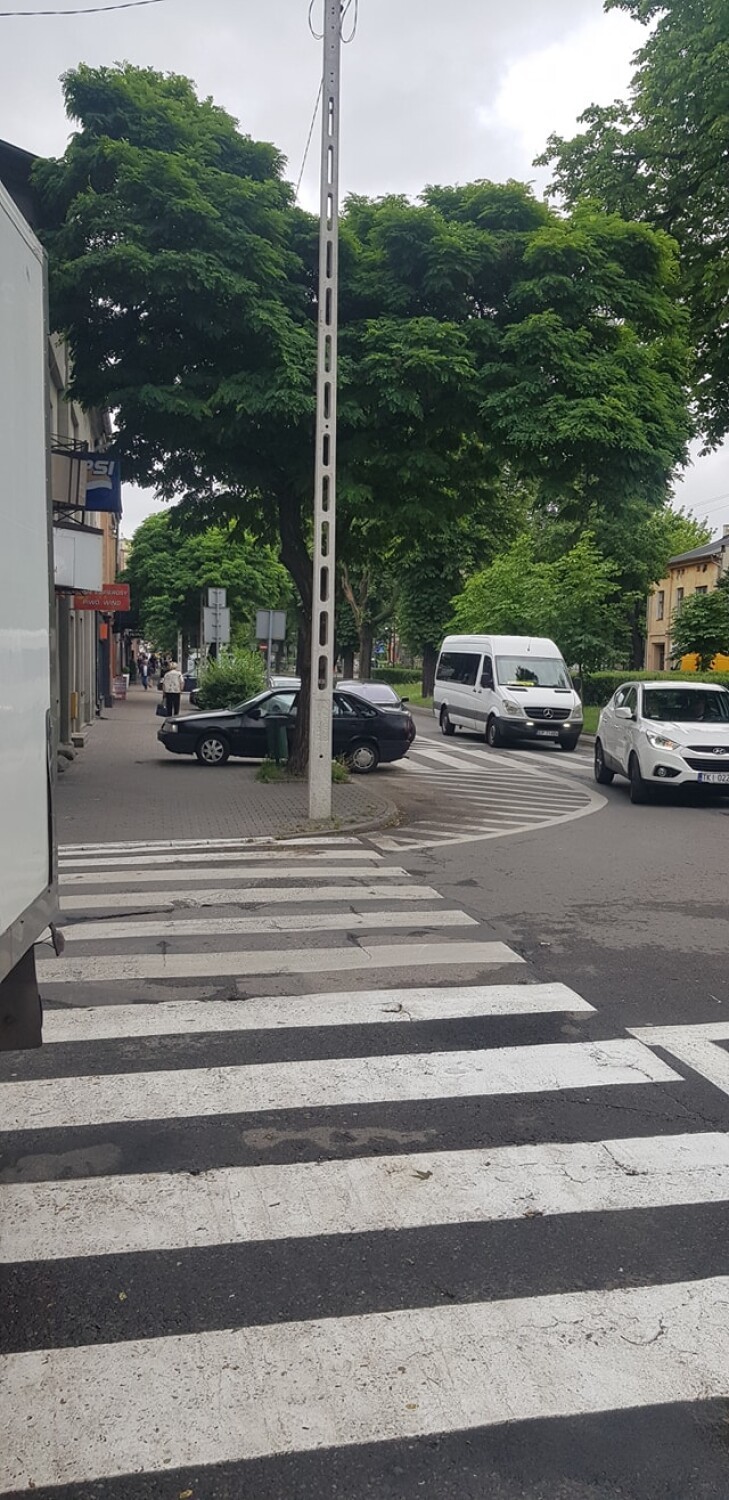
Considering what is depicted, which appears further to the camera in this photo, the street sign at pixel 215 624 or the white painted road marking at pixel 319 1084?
the street sign at pixel 215 624

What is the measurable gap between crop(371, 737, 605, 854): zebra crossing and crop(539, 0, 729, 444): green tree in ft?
26.9

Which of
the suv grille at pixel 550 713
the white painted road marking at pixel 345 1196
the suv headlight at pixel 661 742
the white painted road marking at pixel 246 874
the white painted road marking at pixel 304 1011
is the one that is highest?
the suv headlight at pixel 661 742

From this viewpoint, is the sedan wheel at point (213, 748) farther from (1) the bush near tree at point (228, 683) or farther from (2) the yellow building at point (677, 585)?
(2) the yellow building at point (677, 585)

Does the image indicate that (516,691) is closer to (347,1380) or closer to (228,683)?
(228,683)

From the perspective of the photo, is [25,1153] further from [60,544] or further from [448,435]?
[60,544]

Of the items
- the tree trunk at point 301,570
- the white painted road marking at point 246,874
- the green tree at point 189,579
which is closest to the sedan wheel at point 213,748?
the tree trunk at point 301,570

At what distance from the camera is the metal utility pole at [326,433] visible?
41.0 ft

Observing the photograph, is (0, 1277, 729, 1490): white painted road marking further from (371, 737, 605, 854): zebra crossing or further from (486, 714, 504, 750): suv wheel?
(486, 714, 504, 750): suv wheel

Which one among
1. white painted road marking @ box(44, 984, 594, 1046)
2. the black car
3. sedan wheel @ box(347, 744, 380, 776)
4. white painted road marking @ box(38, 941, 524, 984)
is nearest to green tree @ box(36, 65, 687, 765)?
the black car

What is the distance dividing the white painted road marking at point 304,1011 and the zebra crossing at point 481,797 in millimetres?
5335

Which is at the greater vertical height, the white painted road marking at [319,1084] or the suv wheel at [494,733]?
the white painted road marking at [319,1084]

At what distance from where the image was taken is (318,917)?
838 cm

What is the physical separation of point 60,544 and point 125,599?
1101 cm

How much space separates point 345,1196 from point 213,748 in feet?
52.4
